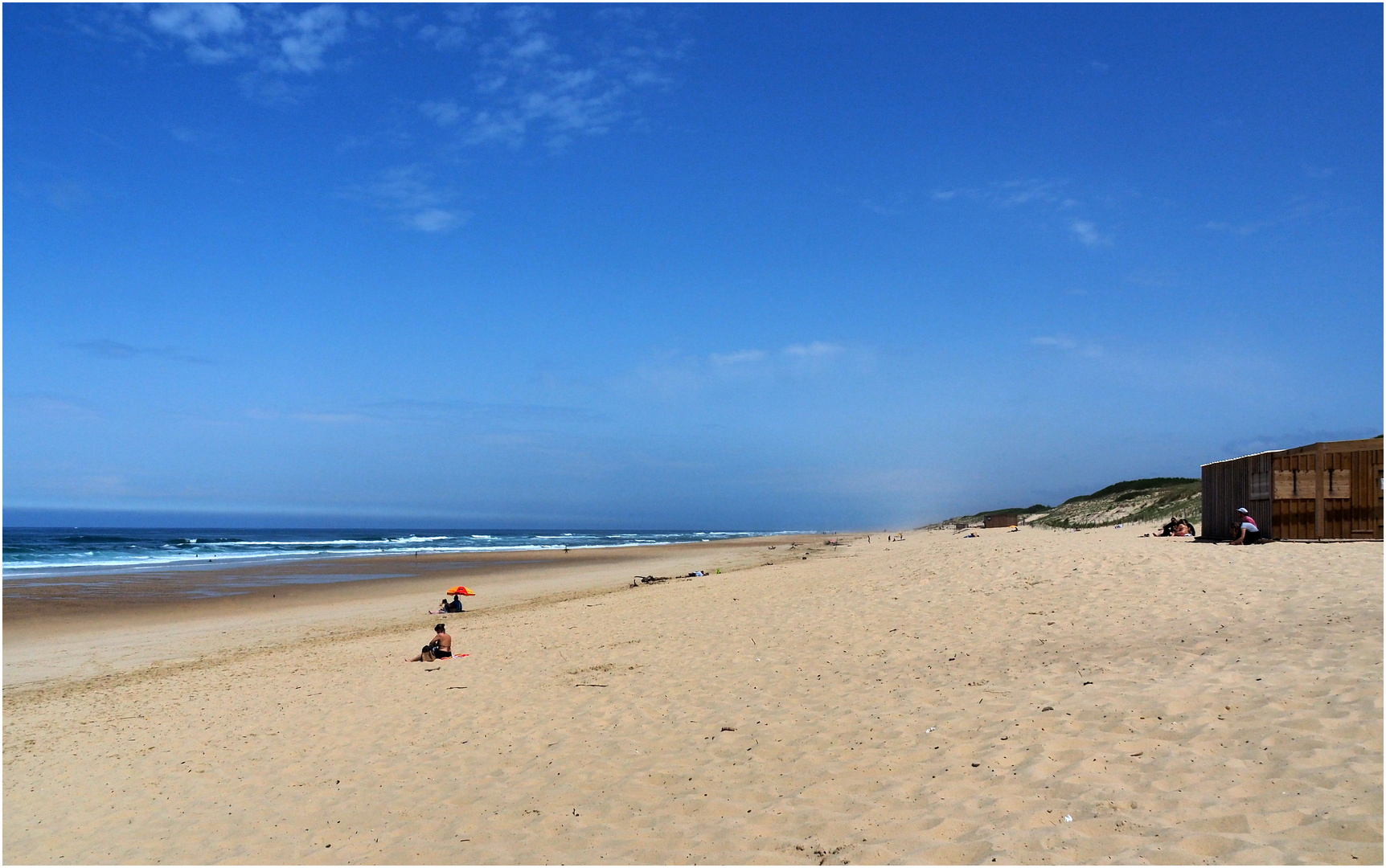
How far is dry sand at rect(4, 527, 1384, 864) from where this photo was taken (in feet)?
16.2

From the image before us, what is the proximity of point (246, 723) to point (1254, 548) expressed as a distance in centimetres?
1664

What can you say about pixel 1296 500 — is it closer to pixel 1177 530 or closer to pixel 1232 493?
pixel 1232 493

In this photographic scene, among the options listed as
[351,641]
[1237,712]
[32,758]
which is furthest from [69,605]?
[1237,712]

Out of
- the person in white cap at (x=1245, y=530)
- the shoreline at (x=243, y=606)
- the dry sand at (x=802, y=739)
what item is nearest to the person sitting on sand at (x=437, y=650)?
the dry sand at (x=802, y=739)

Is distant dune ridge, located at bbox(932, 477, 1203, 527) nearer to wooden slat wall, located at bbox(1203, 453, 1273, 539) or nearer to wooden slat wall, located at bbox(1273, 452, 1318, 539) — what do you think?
wooden slat wall, located at bbox(1203, 453, 1273, 539)

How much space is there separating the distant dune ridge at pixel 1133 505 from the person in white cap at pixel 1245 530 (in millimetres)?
13521

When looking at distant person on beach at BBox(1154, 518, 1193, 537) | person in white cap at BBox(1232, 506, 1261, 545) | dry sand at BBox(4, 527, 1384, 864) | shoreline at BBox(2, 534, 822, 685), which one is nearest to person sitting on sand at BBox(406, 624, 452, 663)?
dry sand at BBox(4, 527, 1384, 864)

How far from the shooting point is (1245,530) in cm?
1641

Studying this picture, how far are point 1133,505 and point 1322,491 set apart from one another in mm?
28810

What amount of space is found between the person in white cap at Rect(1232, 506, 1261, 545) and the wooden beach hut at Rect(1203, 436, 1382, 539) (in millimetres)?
226

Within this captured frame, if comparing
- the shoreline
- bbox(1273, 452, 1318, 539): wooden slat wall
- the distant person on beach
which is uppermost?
bbox(1273, 452, 1318, 539): wooden slat wall

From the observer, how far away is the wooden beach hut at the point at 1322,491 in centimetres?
1555

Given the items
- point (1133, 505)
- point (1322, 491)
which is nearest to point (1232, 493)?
point (1322, 491)

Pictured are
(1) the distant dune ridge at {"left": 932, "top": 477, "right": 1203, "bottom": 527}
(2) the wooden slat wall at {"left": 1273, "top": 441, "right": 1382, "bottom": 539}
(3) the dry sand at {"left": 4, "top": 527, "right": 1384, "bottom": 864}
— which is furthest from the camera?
(1) the distant dune ridge at {"left": 932, "top": 477, "right": 1203, "bottom": 527}
